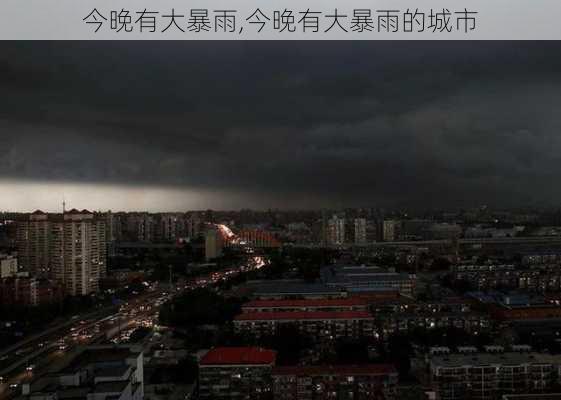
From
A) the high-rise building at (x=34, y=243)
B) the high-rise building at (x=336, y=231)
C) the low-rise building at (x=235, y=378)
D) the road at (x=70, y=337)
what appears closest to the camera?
the low-rise building at (x=235, y=378)

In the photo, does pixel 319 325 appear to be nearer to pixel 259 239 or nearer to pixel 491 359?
pixel 491 359

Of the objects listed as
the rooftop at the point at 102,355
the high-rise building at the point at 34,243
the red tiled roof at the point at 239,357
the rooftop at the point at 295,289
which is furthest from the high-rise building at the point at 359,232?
the rooftop at the point at 102,355

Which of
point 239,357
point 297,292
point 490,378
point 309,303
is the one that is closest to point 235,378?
point 239,357

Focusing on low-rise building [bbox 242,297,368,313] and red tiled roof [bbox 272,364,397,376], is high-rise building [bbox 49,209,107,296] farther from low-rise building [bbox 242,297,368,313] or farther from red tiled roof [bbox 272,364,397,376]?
Answer: red tiled roof [bbox 272,364,397,376]

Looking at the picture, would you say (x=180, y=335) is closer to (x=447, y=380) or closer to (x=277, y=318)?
(x=277, y=318)

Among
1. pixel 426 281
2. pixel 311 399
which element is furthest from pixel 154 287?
pixel 311 399

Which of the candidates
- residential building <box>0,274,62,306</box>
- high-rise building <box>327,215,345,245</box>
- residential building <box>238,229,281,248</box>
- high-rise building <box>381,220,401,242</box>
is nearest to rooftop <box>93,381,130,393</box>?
residential building <box>0,274,62,306</box>

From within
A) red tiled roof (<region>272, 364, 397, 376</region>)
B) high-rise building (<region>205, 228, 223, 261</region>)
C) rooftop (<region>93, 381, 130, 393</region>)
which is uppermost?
high-rise building (<region>205, 228, 223, 261</region>)

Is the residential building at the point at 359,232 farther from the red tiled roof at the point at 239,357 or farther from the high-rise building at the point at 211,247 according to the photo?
the red tiled roof at the point at 239,357
